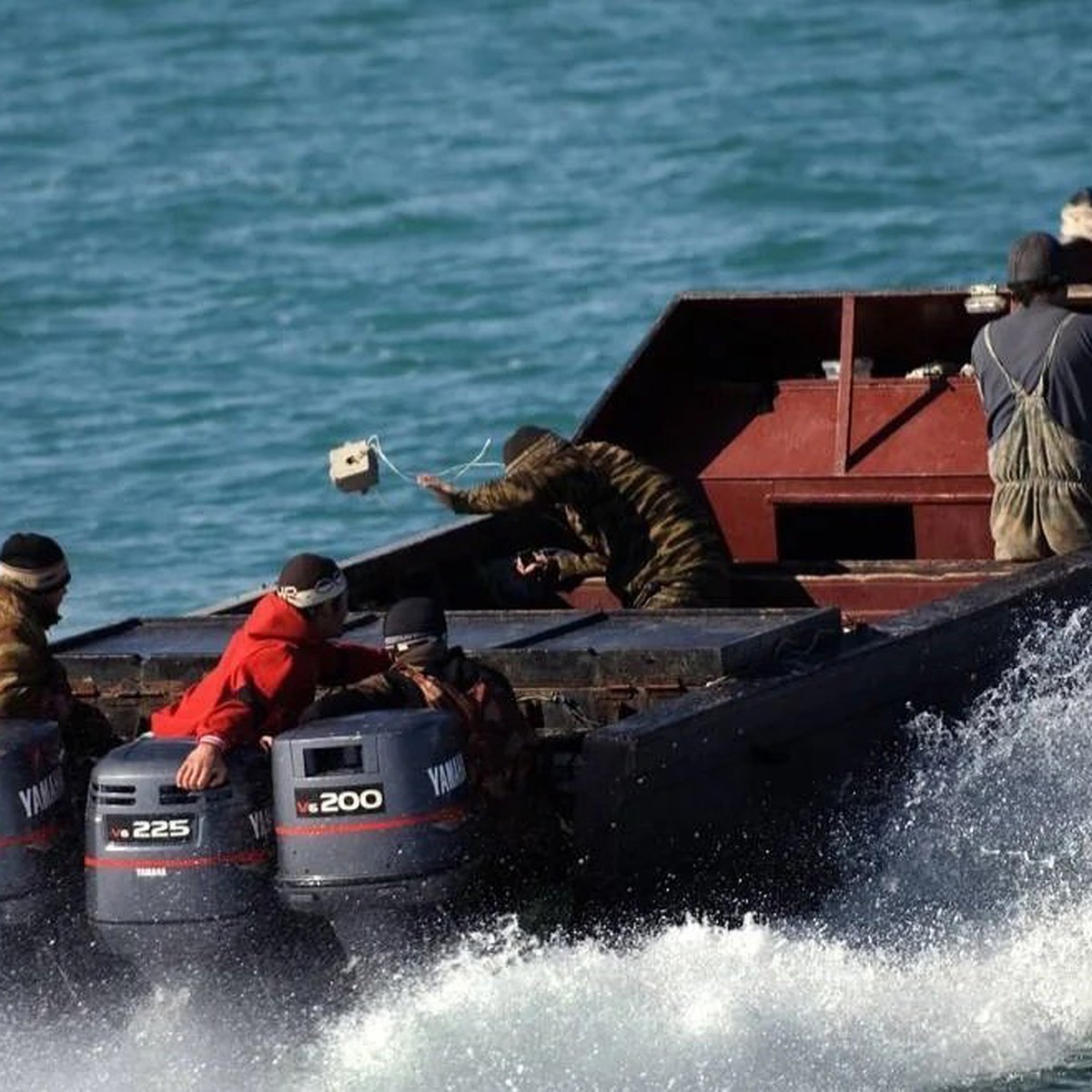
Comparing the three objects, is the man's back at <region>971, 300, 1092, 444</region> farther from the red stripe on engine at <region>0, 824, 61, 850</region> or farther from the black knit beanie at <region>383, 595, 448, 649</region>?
the red stripe on engine at <region>0, 824, 61, 850</region>

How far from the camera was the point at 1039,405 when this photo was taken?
11.3m

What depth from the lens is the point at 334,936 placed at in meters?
9.30

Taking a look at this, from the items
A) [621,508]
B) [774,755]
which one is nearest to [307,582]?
[774,755]

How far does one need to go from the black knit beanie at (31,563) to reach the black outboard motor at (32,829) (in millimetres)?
449

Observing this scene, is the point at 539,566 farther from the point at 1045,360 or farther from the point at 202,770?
the point at 202,770

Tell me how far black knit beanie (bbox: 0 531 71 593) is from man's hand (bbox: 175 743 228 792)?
893mm

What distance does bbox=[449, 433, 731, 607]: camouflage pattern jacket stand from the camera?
456 inches

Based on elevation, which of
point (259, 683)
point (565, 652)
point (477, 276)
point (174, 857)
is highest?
point (259, 683)

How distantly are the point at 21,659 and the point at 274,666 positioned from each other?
31.1 inches

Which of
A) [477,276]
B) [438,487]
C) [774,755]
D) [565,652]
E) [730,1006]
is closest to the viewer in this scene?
[730,1006]

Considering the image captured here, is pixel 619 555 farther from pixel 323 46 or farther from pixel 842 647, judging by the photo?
pixel 323 46

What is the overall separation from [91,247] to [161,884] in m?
19.9

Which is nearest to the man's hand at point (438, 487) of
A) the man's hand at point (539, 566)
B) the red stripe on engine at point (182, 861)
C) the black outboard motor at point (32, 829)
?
the man's hand at point (539, 566)

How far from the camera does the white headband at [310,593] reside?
935cm
